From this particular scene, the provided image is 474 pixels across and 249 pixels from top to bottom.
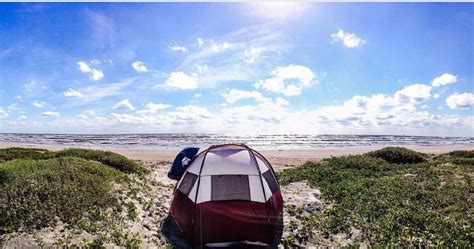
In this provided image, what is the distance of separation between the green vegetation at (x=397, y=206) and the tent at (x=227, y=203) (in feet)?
3.58

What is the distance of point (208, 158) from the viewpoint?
9898 millimetres

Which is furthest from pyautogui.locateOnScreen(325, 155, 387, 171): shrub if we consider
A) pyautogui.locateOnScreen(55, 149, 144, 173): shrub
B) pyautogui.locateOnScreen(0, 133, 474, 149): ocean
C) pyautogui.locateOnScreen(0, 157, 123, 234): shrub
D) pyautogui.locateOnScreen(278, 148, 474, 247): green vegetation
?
pyautogui.locateOnScreen(0, 133, 474, 149): ocean

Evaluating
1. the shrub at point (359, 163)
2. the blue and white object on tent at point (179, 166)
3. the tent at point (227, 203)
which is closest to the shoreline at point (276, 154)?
the shrub at point (359, 163)

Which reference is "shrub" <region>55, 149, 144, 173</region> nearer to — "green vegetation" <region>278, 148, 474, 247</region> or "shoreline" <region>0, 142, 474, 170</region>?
"shoreline" <region>0, 142, 474, 170</region>

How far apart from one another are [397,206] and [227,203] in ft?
22.8

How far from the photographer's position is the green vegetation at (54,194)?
8969 millimetres

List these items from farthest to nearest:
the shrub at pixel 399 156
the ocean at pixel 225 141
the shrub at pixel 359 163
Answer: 1. the ocean at pixel 225 141
2. the shrub at pixel 399 156
3. the shrub at pixel 359 163

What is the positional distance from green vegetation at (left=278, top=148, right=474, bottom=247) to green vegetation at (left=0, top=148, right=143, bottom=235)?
6.61 m

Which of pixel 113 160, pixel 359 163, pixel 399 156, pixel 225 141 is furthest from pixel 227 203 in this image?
pixel 225 141

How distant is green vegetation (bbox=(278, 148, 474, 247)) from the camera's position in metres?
9.05

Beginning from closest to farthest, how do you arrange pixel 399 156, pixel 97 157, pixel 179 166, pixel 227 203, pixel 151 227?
pixel 227 203
pixel 151 227
pixel 179 166
pixel 97 157
pixel 399 156

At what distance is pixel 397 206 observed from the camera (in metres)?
11.7

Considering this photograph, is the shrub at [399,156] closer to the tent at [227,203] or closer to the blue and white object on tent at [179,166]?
the tent at [227,203]

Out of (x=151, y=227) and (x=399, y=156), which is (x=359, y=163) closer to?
(x=399, y=156)
